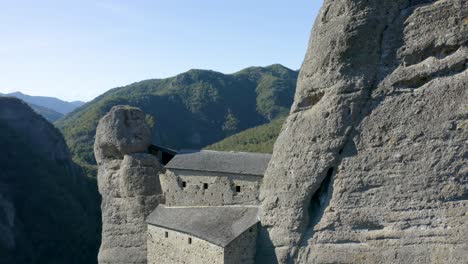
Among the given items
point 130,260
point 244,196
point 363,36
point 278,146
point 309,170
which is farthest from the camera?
point 130,260

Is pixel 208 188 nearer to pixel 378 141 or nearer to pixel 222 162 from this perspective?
pixel 222 162

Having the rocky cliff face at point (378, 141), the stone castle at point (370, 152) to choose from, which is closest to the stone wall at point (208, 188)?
the stone castle at point (370, 152)

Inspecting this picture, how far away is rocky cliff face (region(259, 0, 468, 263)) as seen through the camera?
14547mm

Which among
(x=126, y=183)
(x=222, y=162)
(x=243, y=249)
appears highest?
(x=222, y=162)

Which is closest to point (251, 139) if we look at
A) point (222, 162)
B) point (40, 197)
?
point (40, 197)

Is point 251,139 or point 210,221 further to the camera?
point 251,139

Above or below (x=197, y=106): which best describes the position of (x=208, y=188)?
below

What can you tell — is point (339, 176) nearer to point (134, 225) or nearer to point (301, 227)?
point (301, 227)

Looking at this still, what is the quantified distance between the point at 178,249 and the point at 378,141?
900 centimetres

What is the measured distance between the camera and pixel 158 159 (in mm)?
24078

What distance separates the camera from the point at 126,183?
76.8 ft

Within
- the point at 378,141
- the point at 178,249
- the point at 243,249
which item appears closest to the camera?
the point at 378,141

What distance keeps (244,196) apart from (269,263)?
128 inches

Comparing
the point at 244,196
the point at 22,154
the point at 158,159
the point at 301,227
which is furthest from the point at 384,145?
the point at 22,154
